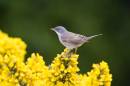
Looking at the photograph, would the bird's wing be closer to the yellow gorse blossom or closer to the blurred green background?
the yellow gorse blossom

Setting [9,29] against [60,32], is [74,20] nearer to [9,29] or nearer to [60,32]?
[9,29]

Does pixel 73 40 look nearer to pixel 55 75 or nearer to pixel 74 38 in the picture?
pixel 74 38

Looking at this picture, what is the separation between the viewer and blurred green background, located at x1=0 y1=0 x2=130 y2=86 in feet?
60.0

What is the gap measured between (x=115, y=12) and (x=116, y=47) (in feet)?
2.69

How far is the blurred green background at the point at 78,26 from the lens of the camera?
60.0 ft

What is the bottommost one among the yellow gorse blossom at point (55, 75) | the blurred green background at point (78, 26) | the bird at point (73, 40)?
the yellow gorse blossom at point (55, 75)

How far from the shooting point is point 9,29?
18719 mm

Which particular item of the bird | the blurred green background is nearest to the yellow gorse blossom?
the bird

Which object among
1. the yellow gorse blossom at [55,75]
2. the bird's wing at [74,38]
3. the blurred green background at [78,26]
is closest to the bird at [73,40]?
the bird's wing at [74,38]

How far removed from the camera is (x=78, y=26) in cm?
1850

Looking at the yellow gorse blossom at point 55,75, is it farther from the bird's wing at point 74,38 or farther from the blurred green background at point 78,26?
the blurred green background at point 78,26

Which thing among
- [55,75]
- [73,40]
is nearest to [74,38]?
[73,40]

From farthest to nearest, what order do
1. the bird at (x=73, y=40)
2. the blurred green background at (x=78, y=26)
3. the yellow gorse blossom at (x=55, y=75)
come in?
1. the blurred green background at (x=78, y=26)
2. the bird at (x=73, y=40)
3. the yellow gorse blossom at (x=55, y=75)

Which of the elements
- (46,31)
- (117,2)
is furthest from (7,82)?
(117,2)
